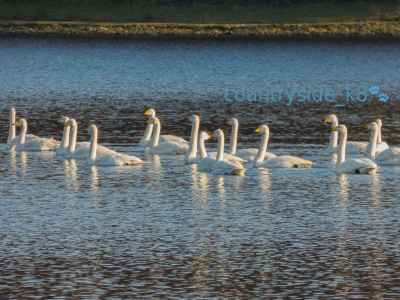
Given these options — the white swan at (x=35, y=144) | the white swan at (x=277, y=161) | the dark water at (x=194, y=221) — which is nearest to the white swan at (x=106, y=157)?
the dark water at (x=194, y=221)

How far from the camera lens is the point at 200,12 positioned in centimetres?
9294

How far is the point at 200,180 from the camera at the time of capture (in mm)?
33031

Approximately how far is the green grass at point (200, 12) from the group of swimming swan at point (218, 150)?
5196 centimetres

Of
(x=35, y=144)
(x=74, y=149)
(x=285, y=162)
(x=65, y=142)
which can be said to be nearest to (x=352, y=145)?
(x=285, y=162)

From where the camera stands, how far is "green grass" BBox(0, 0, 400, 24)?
90.6 metres

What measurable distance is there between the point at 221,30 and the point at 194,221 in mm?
61022

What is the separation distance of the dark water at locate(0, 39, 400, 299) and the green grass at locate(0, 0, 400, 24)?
130 ft

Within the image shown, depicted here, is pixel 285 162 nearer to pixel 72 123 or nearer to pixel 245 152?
pixel 245 152

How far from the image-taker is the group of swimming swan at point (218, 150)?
34.0 metres

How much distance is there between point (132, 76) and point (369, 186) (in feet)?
127

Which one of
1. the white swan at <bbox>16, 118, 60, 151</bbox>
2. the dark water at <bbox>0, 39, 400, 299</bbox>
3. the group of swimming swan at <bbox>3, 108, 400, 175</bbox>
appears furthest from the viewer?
the white swan at <bbox>16, 118, 60, 151</bbox>

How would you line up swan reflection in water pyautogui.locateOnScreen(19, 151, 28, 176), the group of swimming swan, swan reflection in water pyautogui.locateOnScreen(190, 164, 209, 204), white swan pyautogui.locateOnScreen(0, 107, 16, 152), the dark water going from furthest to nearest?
white swan pyautogui.locateOnScreen(0, 107, 16, 152) < swan reflection in water pyautogui.locateOnScreen(19, 151, 28, 176) < the group of swimming swan < swan reflection in water pyautogui.locateOnScreen(190, 164, 209, 204) < the dark water

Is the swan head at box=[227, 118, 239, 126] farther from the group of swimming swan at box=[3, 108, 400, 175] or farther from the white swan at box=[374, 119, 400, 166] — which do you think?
the white swan at box=[374, 119, 400, 166]

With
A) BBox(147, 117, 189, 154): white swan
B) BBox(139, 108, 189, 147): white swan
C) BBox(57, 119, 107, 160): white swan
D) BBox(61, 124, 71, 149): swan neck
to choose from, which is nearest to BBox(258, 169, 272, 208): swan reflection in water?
BBox(147, 117, 189, 154): white swan
